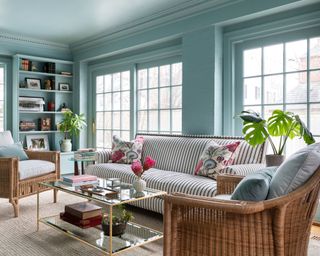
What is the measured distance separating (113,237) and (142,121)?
2918 millimetres

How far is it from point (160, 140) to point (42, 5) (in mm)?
2272

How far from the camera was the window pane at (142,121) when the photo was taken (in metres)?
5.02

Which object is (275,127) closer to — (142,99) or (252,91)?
(252,91)

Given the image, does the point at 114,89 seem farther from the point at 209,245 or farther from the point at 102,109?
the point at 209,245

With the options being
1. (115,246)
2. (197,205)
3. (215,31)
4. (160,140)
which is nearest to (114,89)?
(160,140)

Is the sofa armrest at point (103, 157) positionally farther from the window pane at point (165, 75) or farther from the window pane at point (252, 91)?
the window pane at point (252, 91)

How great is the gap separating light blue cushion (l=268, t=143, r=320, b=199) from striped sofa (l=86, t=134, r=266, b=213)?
43.8 inches

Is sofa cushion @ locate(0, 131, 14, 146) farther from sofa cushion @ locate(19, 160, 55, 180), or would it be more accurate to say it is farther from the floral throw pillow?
the floral throw pillow

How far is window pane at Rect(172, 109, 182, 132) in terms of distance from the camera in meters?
4.48

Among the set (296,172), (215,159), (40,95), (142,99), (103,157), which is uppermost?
(40,95)

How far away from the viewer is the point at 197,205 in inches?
60.6

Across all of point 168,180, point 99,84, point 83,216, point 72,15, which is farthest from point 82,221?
point 99,84

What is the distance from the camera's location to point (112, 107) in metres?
5.61

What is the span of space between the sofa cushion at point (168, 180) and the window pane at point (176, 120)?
1055mm
